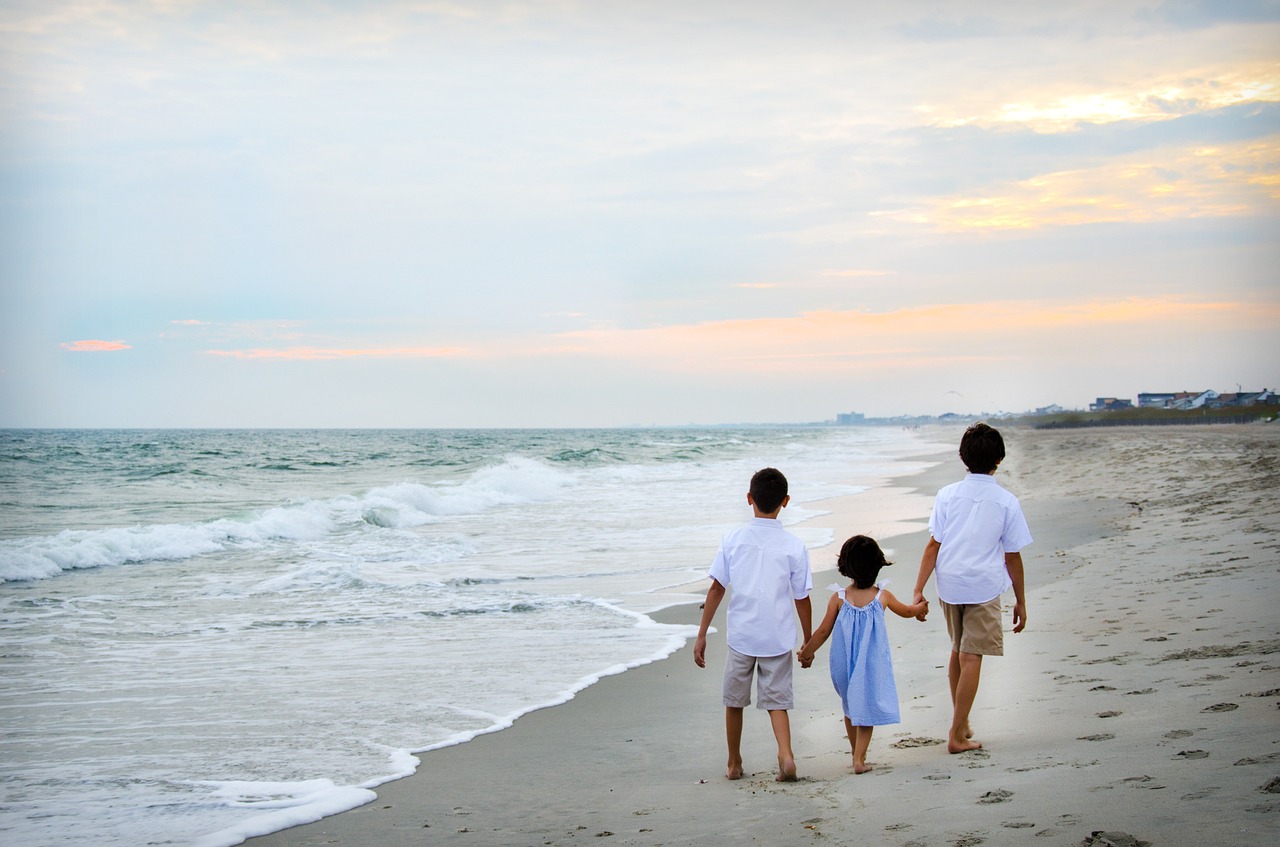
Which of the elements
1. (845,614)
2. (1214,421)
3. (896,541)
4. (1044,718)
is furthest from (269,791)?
(1214,421)

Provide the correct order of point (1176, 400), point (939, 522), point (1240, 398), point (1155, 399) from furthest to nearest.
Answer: point (1155, 399)
point (1176, 400)
point (1240, 398)
point (939, 522)

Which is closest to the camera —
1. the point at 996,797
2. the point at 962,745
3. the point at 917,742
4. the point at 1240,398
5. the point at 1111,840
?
the point at 1111,840

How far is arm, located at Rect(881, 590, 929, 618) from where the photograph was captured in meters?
4.10

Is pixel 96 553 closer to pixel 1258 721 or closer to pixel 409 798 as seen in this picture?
pixel 409 798

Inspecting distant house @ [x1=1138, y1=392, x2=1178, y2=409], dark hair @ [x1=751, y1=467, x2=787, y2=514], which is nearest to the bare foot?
dark hair @ [x1=751, y1=467, x2=787, y2=514]

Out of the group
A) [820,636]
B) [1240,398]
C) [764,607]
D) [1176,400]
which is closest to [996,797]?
[820,636]

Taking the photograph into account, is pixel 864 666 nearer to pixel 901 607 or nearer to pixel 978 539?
pixel 901 607

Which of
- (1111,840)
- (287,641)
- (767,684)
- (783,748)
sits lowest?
(287,641)

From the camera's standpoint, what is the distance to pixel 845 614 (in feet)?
14.0

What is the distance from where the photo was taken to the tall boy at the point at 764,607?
427 cm

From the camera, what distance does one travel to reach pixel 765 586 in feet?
14.0

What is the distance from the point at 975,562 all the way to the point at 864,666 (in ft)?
2.40

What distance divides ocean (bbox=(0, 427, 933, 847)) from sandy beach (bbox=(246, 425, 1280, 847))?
1.64ft

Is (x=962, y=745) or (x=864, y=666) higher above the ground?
(x=864, y=666)
